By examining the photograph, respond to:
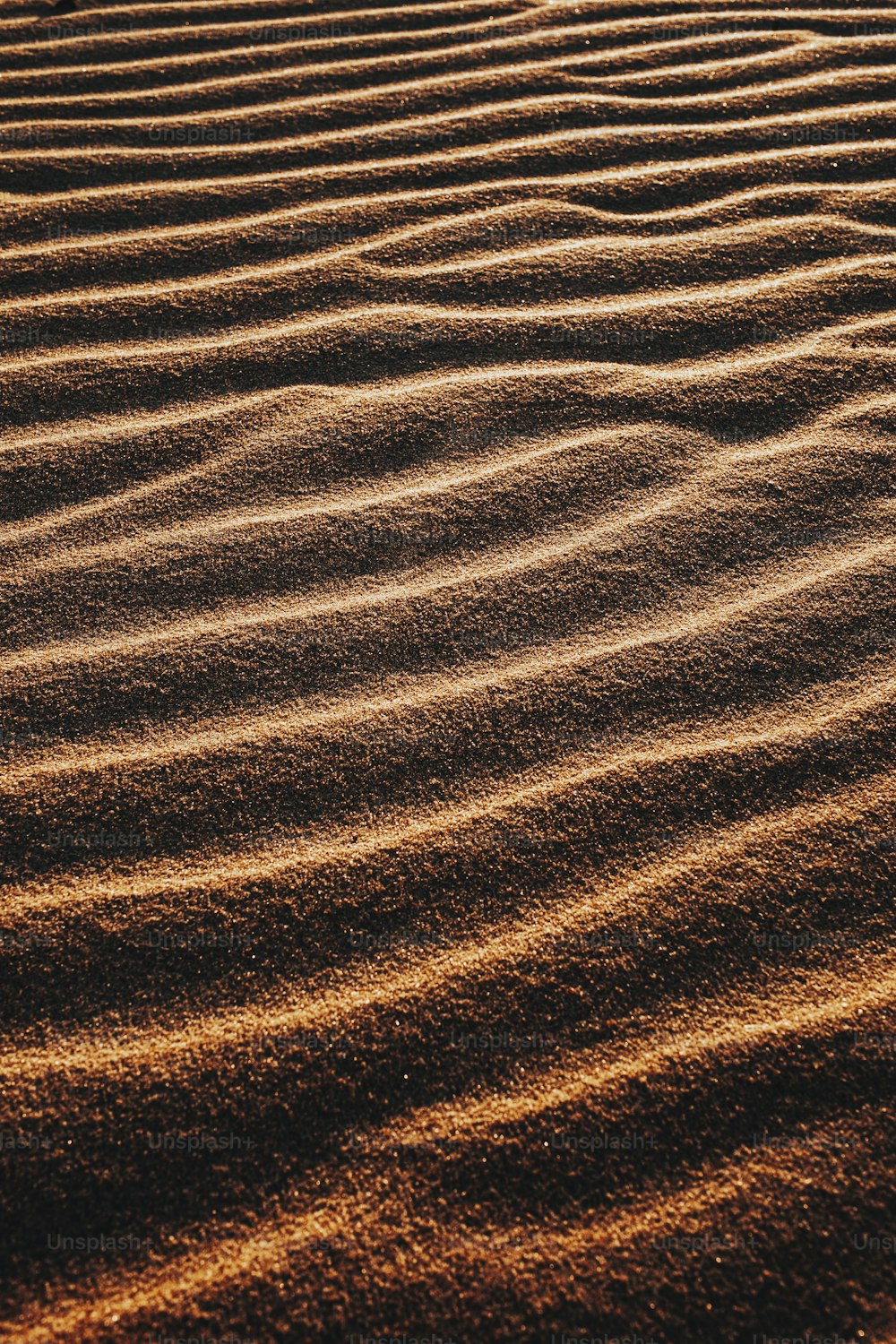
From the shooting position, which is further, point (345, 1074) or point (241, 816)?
point (241, 816)

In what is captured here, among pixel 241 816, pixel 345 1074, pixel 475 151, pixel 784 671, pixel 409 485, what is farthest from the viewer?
pixel 475 151

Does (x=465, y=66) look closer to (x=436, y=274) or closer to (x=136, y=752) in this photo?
(x=436, y=274)

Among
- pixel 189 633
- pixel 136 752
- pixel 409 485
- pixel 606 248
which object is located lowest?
pixel 136 752

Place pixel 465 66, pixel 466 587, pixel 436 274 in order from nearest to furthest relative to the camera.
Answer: pixel 466 587
pixel 436 274
pixel 465 66

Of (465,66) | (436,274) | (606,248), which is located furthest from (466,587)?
(465,66)

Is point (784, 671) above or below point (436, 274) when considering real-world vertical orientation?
below

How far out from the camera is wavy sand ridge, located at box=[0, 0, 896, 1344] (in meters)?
1.07

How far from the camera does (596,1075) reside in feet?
3.82

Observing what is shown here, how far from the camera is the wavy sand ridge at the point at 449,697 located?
1073mm

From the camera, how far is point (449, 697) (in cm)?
150

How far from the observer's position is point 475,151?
237 cm

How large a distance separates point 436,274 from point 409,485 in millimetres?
618

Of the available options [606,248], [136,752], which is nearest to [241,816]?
[136,752]

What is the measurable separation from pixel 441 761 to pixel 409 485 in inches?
23.7
